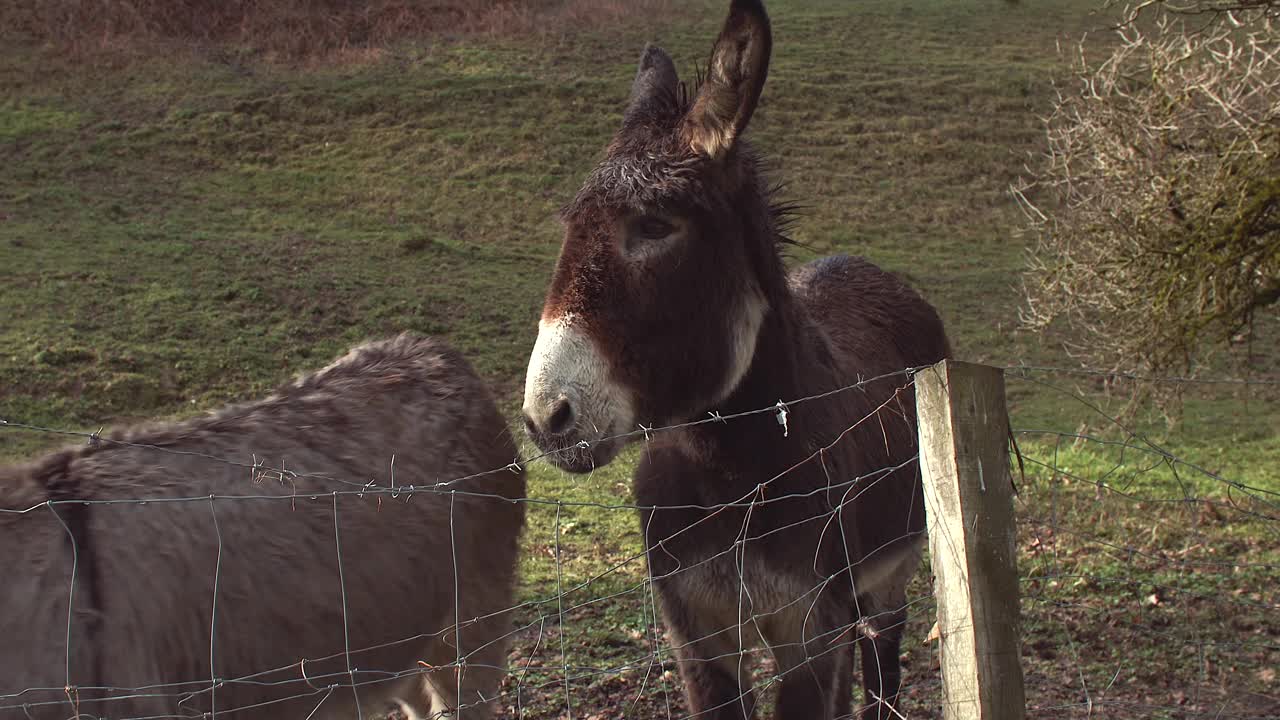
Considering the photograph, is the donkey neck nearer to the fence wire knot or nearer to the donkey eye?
the fence wire knot

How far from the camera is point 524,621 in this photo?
5297mm

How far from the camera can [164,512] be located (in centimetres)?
278

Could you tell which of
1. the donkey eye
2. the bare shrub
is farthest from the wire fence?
the bare shrub

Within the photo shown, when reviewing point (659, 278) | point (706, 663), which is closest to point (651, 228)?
point (659, 278)

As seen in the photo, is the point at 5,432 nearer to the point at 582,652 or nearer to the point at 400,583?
the point at 582,652

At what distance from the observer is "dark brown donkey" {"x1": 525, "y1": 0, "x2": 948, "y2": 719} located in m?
2.56

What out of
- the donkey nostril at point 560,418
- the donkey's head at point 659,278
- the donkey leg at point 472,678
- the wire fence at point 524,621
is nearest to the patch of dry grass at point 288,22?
the wire fence at point 524,621

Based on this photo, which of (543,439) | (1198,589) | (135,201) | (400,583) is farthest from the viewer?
(135,201)

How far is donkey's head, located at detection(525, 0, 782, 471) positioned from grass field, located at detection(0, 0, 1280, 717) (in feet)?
1.40

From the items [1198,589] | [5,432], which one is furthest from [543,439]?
[5,432]

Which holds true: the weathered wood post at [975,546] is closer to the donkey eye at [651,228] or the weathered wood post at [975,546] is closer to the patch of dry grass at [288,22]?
the donkey eye at [651,228]

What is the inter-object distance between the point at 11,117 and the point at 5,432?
14659mm

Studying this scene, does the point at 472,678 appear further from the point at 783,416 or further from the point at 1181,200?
the point at 1181,200

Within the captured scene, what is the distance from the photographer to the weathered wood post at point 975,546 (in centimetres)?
193
